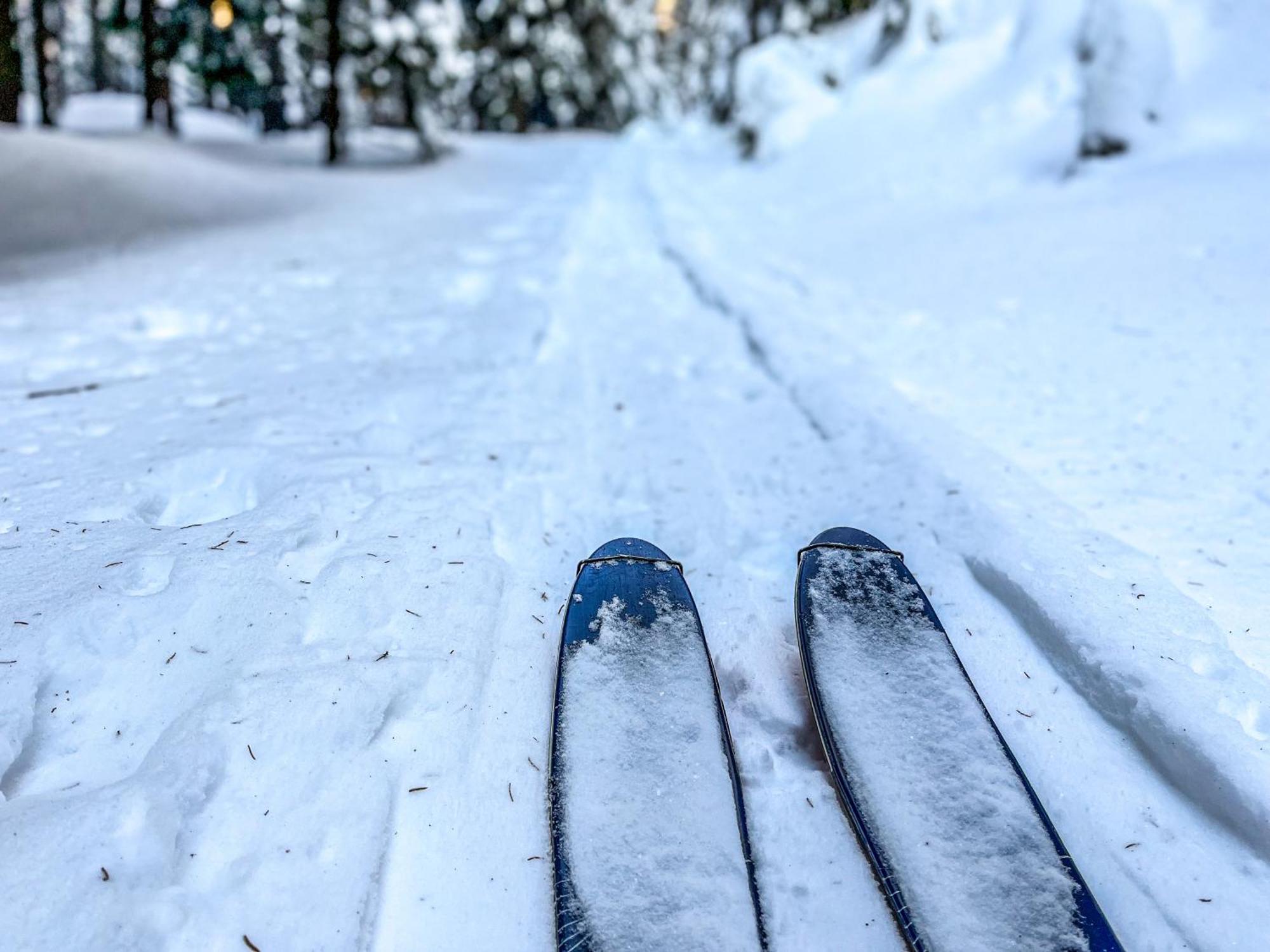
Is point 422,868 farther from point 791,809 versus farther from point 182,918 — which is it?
point 791,809

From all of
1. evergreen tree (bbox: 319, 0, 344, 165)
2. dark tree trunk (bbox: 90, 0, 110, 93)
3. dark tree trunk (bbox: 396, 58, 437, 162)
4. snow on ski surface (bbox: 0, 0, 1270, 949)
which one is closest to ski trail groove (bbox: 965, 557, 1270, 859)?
snow on ski surface (bbox: 0, 0, 1270, 949)

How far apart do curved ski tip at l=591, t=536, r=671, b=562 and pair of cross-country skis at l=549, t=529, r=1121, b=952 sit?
13cm

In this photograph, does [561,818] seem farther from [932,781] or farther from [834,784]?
[932,781]

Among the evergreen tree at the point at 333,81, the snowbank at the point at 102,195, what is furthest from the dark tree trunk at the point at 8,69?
the evergreen tree at the point at 333,81

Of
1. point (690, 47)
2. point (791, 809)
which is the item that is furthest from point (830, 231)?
point (690, 47)

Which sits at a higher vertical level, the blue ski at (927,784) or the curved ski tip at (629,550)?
the curved ski tip at (629,550)

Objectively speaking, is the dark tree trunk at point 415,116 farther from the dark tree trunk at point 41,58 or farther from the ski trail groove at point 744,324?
the ski trail groove at point 744,324

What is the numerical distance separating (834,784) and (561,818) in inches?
29.8

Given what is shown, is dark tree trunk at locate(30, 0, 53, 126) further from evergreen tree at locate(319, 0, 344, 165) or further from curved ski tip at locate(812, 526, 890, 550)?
curved ski tip at locate(812, 526, 890, 550)

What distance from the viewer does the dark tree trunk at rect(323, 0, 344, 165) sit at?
1395 centimetres

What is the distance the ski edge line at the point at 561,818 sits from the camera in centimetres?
146

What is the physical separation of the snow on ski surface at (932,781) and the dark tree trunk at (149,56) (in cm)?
1675

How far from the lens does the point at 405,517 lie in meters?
2.69

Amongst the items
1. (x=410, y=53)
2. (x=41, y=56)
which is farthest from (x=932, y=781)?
(x=410, y=53)
